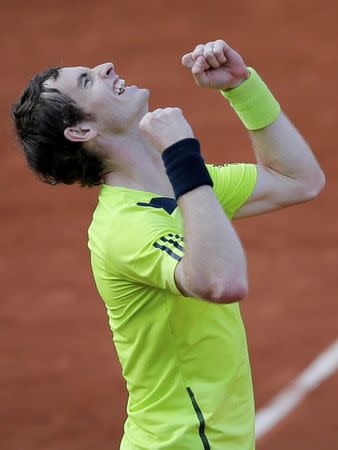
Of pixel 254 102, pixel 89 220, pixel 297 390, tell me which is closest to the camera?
pixel 254 102

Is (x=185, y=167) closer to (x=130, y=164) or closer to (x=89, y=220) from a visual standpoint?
(x=130, y=164)

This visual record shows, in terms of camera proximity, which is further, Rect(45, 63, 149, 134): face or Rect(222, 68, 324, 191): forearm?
Rect(222, 68, 324, 191): forearm

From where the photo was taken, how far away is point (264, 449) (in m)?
5.59

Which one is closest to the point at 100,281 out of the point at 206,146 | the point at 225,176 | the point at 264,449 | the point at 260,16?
the point at 225,176

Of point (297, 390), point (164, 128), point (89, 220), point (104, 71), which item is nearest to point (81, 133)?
point (104, 71)

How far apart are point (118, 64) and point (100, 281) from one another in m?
4.20

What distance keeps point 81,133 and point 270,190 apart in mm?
635

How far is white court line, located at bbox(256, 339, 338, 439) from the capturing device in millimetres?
5730

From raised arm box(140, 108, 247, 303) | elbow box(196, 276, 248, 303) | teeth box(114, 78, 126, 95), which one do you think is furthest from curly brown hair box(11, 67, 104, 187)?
elbow box(196, 276, 248, 303)

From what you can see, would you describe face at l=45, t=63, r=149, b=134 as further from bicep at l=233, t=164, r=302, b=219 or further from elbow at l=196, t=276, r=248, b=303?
elbow at l=196, t=276, r=248, b=303

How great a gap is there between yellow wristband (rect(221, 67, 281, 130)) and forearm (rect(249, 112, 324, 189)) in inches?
1.1

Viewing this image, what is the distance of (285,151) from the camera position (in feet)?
11.4

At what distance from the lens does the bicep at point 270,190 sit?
3510 mm

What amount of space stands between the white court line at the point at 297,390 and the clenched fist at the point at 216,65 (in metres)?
2.69
